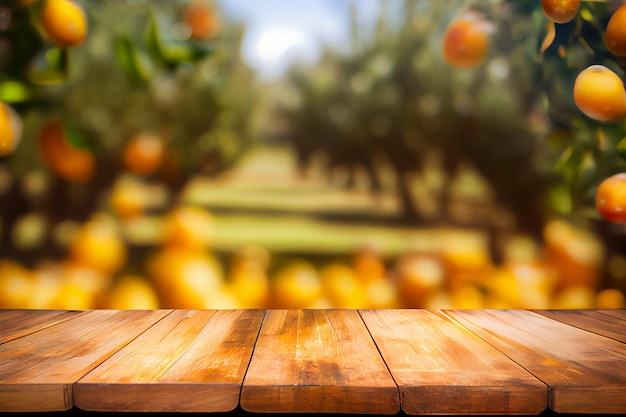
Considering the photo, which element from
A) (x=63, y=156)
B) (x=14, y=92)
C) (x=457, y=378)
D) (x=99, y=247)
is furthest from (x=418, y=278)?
(x=14, y=92)

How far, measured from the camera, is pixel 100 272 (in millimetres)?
1170

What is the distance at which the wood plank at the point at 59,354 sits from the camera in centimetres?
61

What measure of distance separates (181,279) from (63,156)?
0.35m

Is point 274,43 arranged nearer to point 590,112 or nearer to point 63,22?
point 63,22

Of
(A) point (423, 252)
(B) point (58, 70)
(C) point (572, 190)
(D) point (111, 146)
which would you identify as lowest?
(A) point (423, 252)

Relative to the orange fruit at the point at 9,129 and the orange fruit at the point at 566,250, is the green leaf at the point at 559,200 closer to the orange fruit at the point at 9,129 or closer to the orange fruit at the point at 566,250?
the orange fruit at the point at 566,250

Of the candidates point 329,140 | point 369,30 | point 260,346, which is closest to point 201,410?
point 260,346

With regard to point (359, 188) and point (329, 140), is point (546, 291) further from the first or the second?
point (329, 140)

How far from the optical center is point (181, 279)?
117cm

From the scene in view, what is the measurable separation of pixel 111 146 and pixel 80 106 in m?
0.10

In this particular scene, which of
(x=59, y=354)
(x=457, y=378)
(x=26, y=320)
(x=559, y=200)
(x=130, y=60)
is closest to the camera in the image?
(x=457, y=378)

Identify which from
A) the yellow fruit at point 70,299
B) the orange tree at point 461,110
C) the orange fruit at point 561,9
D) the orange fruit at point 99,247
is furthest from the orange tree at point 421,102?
the yellow fruit at point 70,299

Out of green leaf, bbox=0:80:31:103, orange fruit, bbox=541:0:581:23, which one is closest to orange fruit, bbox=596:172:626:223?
orange fruit, bbox=541:0:581:23

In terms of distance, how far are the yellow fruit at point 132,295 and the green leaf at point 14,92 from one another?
0.41m
